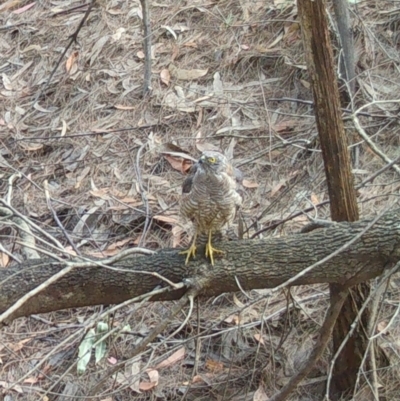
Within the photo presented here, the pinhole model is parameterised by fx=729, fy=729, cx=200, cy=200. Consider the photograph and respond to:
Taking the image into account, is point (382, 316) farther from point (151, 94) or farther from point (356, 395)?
point (151, 94)

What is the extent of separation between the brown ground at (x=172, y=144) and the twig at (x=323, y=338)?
0.48 meters

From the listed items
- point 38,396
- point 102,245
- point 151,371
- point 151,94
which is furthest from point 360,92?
point 38,396

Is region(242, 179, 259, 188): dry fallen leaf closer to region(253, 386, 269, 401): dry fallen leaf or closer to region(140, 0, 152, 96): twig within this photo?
region(140, 0, 152, 96): twig

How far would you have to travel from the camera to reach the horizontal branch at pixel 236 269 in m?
2.94

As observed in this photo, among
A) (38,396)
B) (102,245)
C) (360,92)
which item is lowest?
(38,396)

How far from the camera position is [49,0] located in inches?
298

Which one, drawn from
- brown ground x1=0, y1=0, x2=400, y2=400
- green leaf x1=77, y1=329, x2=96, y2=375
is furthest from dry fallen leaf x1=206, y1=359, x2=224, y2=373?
green leaf x1=77, y1=329, x2=96, y2=375

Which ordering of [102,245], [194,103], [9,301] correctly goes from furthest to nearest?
[194,103] → [102,245] → [9,301]

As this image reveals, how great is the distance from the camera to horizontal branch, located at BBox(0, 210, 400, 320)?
2939 mm

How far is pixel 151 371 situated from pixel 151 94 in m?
2.60

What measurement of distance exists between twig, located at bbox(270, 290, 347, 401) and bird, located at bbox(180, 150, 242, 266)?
1.98 ft

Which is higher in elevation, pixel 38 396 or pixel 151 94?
pixel 151 94

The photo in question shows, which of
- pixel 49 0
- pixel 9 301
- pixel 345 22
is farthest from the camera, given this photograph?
pixel 49 0

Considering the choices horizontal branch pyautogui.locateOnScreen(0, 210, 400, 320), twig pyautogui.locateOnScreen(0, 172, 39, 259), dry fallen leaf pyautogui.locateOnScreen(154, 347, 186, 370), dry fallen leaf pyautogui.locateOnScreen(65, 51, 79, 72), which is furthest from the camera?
dry fallen leaf pyautogui.locateOnScreen(65, 51, 79, 72)
